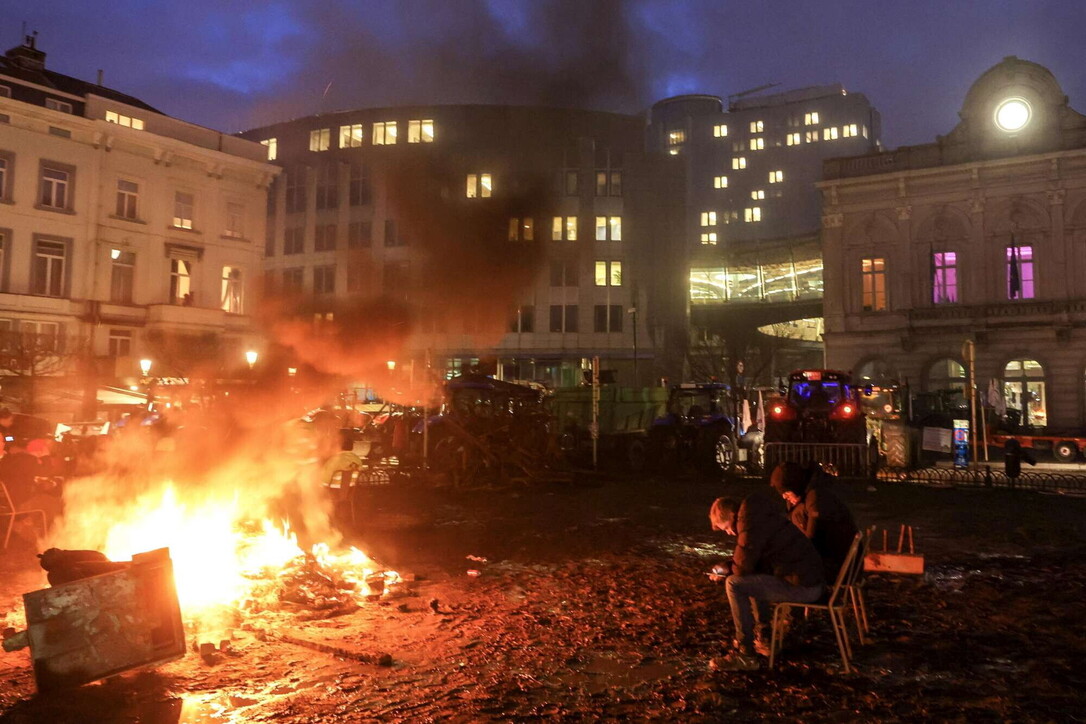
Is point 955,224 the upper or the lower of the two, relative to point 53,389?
upper

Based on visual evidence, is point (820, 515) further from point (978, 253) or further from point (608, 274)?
point (608, 274)

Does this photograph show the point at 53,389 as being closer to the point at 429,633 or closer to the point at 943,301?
the point at 429,633

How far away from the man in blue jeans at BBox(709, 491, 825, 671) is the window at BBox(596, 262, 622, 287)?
44.8 metres

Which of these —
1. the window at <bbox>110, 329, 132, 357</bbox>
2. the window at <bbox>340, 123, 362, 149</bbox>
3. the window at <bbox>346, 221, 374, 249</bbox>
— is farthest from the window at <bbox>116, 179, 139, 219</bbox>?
the window at <bbox>340, 123, 362, 149</bbox>

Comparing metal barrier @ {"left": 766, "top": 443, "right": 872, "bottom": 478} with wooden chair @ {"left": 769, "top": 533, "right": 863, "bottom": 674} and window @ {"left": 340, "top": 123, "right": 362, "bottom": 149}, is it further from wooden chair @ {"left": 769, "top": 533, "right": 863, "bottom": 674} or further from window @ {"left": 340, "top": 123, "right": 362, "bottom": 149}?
window @ {"left": 340, "top": 123, "right": 362, "bottom": 149}

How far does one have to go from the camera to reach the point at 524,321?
162 ft

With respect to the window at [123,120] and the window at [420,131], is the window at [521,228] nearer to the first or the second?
the window at [420,131]

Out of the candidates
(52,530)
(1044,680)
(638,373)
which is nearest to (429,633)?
(1044,680)

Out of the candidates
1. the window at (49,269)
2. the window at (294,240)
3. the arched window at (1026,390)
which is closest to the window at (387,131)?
the window at (294,240)

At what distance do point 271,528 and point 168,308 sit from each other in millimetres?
25890

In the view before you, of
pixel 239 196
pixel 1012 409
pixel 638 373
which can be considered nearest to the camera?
pixel 1012 409

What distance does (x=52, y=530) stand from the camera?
382 inches

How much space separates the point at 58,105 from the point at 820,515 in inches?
1399

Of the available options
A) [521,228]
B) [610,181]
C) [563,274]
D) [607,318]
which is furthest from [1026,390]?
[521,228]
